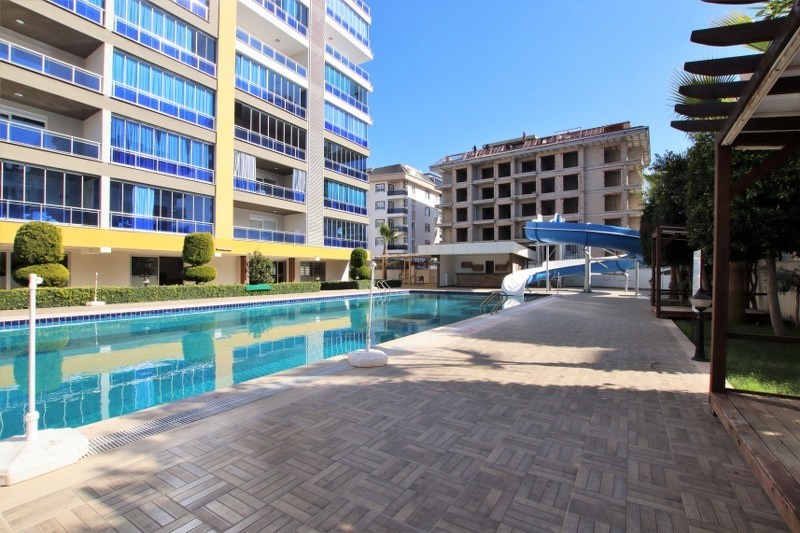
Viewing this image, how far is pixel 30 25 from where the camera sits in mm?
15320

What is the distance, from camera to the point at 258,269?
2170cm

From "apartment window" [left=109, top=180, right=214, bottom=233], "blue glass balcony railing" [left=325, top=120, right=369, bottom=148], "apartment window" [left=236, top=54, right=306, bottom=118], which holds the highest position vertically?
"apartment window" [left=236, top=54, right=306, bottom=118]

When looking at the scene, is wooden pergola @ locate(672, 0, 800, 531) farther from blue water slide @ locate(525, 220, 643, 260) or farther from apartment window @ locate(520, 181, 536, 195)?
apartment window @ locate(520, 181, 536, 195)

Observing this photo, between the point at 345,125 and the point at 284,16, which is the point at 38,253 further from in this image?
the point at 345,125

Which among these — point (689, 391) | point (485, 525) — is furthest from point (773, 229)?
point (485, 525)

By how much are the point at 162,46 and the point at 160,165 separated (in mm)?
5760

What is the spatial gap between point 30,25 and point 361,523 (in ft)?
72.5

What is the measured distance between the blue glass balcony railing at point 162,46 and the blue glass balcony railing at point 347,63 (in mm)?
10638

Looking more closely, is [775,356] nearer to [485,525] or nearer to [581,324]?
[581,324]

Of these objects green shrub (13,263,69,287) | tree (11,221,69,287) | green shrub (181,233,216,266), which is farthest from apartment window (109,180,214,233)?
green shrub (13,263,69,287)

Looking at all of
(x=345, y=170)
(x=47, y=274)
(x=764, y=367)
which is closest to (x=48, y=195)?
(x=47, y=274)

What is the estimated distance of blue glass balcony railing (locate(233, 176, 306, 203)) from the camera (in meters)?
22.5

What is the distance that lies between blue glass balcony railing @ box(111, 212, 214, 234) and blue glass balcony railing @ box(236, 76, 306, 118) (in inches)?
335

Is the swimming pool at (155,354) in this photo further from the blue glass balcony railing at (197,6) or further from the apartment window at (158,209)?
the blue glass balcony railing at (197,6)
